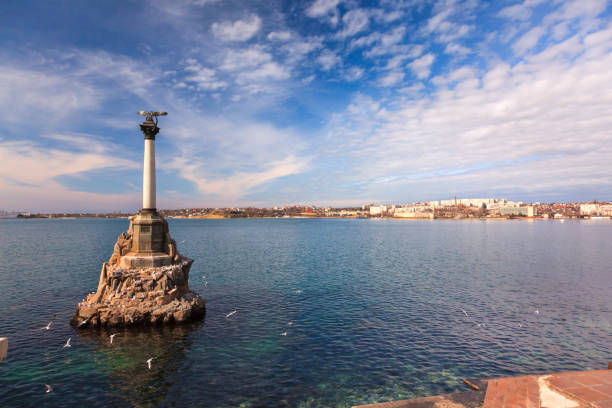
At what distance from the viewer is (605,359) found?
14391 mm

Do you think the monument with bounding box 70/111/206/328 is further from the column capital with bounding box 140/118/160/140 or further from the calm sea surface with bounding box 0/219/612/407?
the calm sea surface with bounding box 0/219/612/407

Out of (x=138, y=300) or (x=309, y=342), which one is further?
(x=138, y=300)

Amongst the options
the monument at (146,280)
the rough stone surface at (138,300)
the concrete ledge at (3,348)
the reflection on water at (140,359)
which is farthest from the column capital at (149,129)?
the concrete ledge at (3,348)

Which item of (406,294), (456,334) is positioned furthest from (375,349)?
(406,294)

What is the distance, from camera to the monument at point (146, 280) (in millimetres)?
18422

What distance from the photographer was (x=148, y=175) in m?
22.3

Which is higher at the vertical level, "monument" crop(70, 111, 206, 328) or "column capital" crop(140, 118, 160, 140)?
"column capital" crop(140, 118, 160, 140)

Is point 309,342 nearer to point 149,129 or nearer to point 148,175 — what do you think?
point 148,175

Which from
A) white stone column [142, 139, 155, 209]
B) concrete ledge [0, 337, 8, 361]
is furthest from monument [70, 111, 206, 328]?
concrete ledge [0, 337, 8, 361]

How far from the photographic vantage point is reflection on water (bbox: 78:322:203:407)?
11938mm

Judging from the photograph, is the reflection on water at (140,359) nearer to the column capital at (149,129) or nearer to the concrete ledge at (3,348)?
the concrete ledge at (3,348)

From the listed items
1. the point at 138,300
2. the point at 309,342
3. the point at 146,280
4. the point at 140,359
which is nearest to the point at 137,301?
the point at 138,300

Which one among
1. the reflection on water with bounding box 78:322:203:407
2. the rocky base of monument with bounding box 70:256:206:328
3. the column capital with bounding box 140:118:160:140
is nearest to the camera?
the reflection on water with bounding box 78:322:203:407

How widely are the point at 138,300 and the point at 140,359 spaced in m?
5.11
